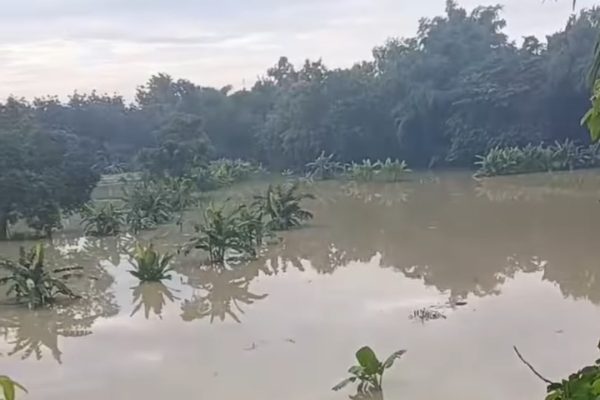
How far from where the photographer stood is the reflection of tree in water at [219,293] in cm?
826

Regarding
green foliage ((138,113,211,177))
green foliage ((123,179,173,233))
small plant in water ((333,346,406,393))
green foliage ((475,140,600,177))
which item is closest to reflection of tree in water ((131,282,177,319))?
small plant in water ((333,346,406,393))

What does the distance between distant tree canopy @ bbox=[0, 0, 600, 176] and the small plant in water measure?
19.6 meters

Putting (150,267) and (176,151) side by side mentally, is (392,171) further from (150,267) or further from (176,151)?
(150,267)

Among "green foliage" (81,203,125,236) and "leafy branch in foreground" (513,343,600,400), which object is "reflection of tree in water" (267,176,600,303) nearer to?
"green foliage" (81,203,125,236)

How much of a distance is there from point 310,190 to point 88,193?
33.7ft

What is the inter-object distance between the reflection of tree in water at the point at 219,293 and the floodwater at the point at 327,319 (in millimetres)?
24

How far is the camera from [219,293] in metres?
9.16

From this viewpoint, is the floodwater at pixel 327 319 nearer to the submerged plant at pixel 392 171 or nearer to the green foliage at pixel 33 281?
the green foliage at pixel 33 281

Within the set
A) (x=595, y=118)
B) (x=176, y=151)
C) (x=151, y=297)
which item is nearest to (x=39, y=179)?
(x=151, y=297)

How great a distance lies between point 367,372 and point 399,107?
2734 centimetres

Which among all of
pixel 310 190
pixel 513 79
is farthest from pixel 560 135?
pixel 310 190

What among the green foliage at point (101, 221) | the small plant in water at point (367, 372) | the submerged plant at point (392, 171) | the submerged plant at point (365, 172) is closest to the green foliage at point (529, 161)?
the submerged plant at point (392, 171)

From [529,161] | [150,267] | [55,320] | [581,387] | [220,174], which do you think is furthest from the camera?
[529,161]

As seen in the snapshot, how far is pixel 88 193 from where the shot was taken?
14.9 m
